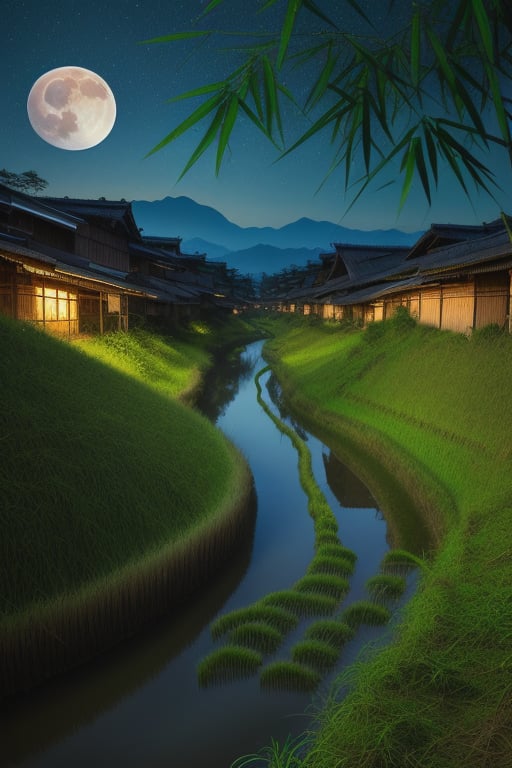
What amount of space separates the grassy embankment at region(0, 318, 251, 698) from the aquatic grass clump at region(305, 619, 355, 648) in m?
2.05

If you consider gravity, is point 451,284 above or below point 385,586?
above

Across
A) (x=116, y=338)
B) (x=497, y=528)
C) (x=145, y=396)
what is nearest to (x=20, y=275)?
(x=116, y=338)

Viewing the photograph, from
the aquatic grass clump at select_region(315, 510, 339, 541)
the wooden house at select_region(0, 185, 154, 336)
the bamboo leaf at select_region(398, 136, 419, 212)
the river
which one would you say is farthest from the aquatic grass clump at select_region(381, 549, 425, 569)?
the wooden house at select_region(0, 185, 154, 336)

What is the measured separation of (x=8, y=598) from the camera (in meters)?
6.10

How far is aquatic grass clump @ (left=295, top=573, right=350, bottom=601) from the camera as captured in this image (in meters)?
8.01

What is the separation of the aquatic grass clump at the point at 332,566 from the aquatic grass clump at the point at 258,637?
1.96m

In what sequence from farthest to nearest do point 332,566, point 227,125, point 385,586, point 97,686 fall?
1. point 332,566
2. point 385,586
3. point 97,686
4. point 227,125

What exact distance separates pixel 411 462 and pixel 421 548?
3.64 metres

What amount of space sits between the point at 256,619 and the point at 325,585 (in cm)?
141

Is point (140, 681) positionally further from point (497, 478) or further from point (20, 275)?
point (20, 275)

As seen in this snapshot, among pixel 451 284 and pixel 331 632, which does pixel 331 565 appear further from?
pixel 451 284

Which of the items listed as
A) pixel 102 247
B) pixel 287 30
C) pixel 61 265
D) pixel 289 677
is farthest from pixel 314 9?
pixel 102 247

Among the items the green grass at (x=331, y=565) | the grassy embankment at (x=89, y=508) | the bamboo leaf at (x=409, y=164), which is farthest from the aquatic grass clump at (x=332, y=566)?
the bamboo leaf at (x=409, y=164)

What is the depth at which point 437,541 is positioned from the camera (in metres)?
9.42
